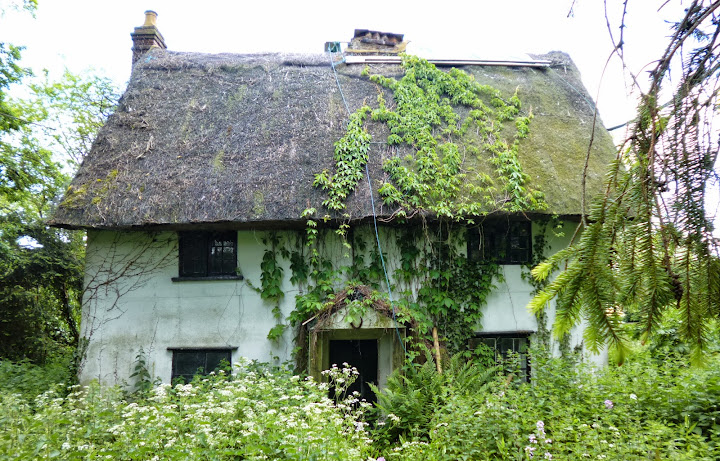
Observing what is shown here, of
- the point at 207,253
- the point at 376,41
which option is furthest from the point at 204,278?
the point at 376,41

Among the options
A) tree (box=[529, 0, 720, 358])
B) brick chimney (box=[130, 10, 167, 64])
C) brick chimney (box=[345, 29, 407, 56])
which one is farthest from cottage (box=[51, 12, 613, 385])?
tree (box=[529, 0, 720, 358])

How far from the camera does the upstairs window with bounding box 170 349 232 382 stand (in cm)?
734

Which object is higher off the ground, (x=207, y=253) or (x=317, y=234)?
(x=317, y=234)

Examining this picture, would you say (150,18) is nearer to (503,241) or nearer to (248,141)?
(248,141)

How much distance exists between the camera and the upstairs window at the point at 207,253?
7578 millimetres

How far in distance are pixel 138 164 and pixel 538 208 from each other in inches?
252

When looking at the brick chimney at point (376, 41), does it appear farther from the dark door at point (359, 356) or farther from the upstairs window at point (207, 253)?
the dark door at point (359, 356)

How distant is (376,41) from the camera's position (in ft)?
Answer: 37.6

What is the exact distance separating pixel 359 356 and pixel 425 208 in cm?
277

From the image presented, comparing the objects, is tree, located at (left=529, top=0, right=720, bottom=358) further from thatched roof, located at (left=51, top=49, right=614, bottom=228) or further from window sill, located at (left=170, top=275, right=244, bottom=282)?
window sill, located at (left=170, top=275, right=244, bottom=282)

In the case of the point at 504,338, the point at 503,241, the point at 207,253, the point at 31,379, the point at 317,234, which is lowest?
the point at 31,379

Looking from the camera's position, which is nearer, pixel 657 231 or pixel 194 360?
pixel 657 231

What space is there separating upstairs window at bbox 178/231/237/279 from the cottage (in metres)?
0.02

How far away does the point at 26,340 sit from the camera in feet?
33.1
